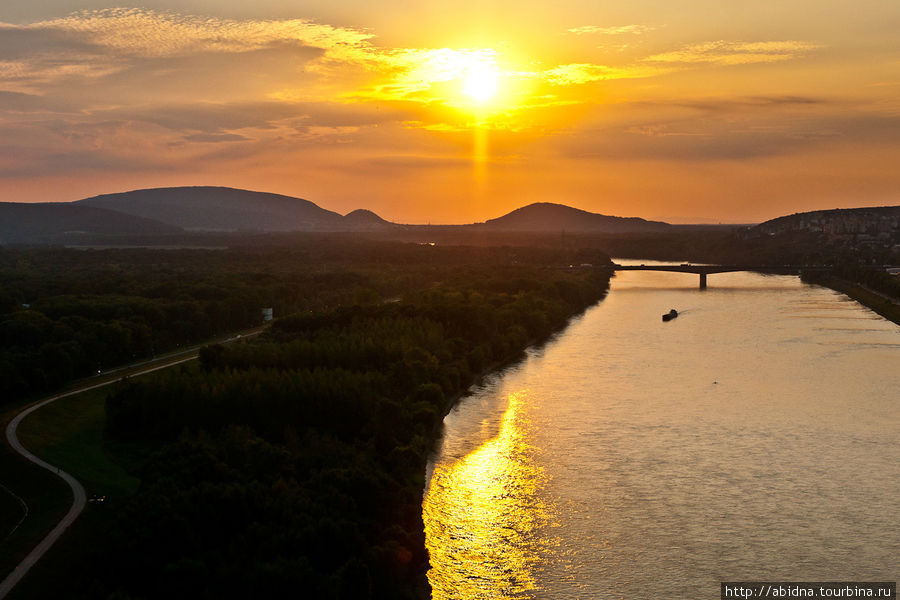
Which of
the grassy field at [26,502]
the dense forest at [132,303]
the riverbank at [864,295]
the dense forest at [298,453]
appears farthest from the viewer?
the riverbank at [864,295]

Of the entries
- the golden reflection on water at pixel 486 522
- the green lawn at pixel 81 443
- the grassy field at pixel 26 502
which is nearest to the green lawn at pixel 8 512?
the grassy field at pixel 26 502

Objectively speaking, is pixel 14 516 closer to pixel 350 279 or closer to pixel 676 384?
pixel 676 384

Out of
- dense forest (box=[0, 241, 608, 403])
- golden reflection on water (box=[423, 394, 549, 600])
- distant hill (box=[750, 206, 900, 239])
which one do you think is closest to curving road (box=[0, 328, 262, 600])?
dense forest (box=[0, 241, 608, 403])

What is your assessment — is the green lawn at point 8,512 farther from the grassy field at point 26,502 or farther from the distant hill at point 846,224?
the distant hill at point 846,224

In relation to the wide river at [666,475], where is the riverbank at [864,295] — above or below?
above

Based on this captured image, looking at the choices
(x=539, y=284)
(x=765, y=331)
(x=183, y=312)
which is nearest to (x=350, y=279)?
(x=539, y=284)
